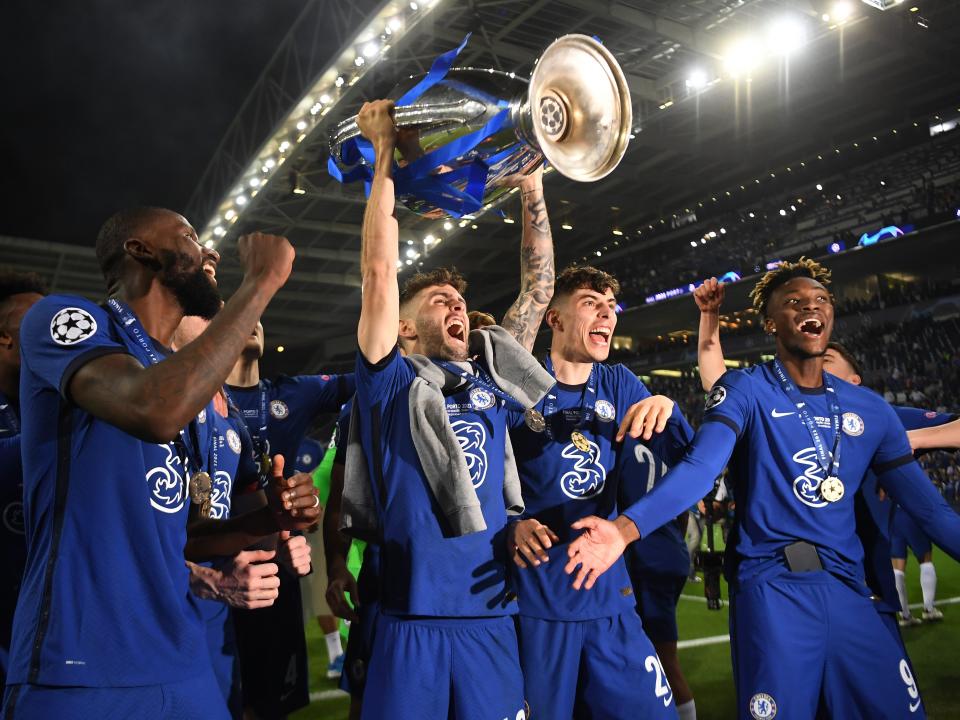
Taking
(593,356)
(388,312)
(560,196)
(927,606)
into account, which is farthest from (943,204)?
(388,312)

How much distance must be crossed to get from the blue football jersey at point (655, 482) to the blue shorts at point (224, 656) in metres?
1.78

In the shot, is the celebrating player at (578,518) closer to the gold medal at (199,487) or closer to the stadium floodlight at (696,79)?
the gold medal at (199,487)

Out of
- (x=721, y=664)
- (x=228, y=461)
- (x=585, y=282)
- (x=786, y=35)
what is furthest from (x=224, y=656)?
(x=786, y=35)

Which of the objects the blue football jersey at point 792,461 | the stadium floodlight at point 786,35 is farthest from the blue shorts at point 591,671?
the stadium floodlight at point 786,35

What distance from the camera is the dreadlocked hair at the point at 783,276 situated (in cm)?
354

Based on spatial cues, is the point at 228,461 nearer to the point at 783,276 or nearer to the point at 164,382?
the point at 164,382

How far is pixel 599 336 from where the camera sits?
11.7 feet

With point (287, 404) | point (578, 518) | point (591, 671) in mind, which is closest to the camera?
point (591, 671)

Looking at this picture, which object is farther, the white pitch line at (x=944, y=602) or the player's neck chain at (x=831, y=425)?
the white pitch line at (x=944, y=602)

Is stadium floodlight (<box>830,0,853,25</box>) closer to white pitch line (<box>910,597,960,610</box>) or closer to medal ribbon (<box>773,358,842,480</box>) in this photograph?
white pitch line (<box>910,597,960,610</box>)

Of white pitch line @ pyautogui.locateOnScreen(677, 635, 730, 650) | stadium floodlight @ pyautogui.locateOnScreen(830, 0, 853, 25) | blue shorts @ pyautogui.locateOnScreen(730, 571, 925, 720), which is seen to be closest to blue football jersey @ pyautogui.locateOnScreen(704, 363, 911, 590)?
blue shorts @ pyautogui.locateOnScreen(730, 571, 925, 720)

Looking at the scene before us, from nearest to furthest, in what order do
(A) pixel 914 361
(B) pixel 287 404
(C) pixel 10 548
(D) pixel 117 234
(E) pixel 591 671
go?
(D) pixel 117 234 → (C) pixel 10 548 → (E) pixel 591 671 → (B) pixel 287 404 → (A) pixel 914 361

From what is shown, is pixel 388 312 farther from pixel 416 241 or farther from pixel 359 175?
pixel 416 241

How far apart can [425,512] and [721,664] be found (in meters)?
4.22
